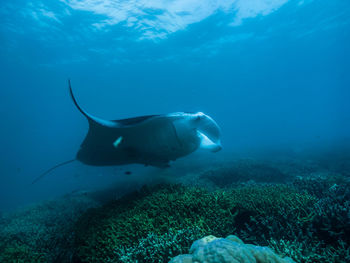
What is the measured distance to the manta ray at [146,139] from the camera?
3.99 meters

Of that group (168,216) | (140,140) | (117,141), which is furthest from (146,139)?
(168,216)

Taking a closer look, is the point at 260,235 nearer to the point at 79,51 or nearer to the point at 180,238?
the point at 180,238

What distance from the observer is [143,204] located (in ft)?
13.4

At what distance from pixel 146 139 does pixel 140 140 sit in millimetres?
140

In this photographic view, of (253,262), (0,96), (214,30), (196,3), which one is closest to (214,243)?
(253,262)

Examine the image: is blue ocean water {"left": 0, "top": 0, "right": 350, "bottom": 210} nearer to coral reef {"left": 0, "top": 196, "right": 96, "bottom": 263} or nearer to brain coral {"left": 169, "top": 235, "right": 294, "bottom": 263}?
coral reef {"left": 0, "top": 196, "right": 96, "bottom": 263}

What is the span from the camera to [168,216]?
350 centimetres

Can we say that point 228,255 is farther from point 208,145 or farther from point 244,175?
point 244,175

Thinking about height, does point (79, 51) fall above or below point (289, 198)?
above

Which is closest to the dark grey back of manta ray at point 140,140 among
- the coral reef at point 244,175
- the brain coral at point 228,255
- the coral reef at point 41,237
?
the coral reef at point 41,237

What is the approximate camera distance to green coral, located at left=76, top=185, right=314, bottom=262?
3148 mm

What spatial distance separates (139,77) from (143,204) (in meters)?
55.7

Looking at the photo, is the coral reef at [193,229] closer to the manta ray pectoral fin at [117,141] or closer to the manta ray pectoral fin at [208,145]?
the manta ray pectoral fin at [208,145]

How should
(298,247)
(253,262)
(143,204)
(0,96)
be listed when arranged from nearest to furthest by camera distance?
(253,262) < (298,247) < (143,204) < (0,96)
